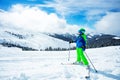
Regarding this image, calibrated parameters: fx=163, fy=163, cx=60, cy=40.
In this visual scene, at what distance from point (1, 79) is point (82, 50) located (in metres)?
5.37

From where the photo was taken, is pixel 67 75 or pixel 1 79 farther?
pixel 67 75

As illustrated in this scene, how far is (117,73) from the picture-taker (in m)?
10.1

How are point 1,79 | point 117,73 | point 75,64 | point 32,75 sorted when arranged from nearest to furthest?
point 1,79
point 32,75
point 117,73
point 75,64

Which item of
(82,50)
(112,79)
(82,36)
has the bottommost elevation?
(112,79)

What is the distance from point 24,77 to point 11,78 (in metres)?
0.62

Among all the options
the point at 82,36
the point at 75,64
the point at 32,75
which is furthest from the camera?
the point at 75,64

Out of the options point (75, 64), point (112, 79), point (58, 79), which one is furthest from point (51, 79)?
point (75, 64)

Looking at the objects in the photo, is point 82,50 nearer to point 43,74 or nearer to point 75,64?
point 75,64

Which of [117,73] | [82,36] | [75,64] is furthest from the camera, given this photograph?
[75,64]

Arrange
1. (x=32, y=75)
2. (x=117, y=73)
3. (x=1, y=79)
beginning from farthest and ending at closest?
(x=117, y=73), (x=32, y=75), (x=1, y=79)

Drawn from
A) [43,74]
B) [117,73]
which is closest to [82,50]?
[117,73]

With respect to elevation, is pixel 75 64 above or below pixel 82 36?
below

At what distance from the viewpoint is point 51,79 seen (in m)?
8.14

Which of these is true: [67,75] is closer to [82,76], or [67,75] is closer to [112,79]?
[82,76]
